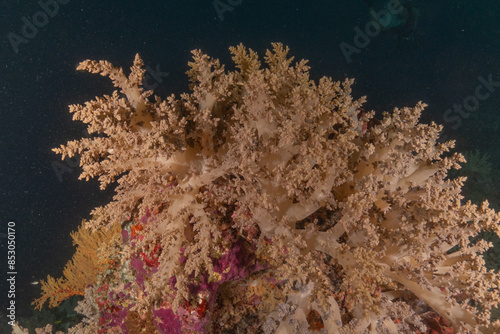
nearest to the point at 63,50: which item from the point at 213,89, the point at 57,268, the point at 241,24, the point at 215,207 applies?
the point at 241,24

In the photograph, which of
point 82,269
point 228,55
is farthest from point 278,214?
point 82,269

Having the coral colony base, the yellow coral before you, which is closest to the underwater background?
the yellow coral

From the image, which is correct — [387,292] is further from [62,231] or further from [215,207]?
[62,231]

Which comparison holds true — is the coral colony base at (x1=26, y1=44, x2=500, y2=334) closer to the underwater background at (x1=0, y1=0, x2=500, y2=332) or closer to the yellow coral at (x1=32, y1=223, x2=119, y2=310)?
the underwater background at (x1=0, y1=0, x2=500, y2=332)

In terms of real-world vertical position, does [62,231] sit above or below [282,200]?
below

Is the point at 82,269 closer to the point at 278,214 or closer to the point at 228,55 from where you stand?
the point at 278,214

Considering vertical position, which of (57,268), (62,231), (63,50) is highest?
(63,50)

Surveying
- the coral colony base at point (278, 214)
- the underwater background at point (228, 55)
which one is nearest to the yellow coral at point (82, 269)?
the underwater background at point (228, 55)
